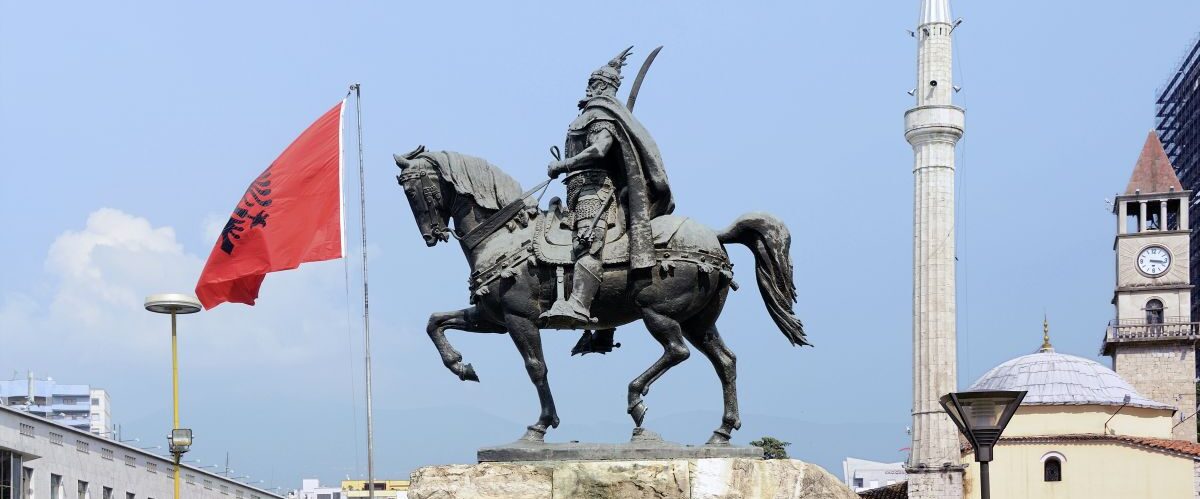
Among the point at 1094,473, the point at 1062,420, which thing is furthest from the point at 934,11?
the point at 1094,473

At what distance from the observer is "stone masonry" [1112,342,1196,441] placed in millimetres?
93500

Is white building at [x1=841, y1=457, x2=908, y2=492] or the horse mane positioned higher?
the horse mane

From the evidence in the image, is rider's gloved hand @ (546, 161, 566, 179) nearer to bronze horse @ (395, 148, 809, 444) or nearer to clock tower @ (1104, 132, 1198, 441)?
bronze horse @ (395, 148, 809, 444)

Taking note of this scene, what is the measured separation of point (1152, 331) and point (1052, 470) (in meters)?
30.0

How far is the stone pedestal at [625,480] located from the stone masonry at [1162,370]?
8295cm

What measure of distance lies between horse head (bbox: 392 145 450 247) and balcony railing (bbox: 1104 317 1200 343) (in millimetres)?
84861

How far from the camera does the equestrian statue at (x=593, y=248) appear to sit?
15484mm

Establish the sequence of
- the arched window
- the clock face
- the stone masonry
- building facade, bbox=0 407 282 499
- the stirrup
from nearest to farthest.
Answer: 1. the stirrup
2. building facade, bbox=0 407 282 499
3. the stone masonry
4. the arched window
5. the clock face

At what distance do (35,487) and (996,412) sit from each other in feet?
106

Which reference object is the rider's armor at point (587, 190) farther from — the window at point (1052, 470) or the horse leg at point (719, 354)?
the window at point (1052, 470)

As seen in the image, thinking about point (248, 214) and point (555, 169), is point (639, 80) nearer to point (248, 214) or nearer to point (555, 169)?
point (555, 169)

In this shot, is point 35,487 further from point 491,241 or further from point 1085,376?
point 1085,376

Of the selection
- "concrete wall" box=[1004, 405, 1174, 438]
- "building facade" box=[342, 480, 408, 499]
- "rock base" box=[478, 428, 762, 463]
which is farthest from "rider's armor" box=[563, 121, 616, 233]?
"building facade" box=[342, 480, 408, 499]

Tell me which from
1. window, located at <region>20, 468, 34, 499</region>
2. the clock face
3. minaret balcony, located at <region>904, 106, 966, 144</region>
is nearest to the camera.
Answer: window, located at <region>20, 468, 34, 499</region>
